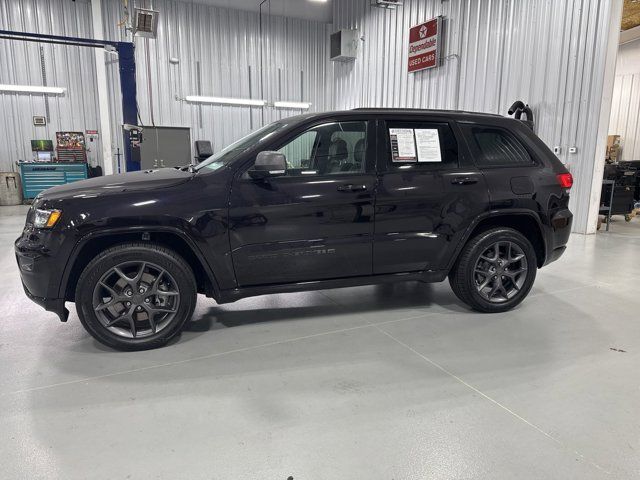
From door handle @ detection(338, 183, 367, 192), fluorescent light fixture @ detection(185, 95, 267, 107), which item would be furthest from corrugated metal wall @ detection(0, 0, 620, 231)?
door handle @ detection(338, 183, 367, 192)

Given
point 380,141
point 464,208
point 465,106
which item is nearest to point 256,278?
point 380,141

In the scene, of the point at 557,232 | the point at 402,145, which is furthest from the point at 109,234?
the point at 557,232

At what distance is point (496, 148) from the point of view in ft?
Answer: 11.1

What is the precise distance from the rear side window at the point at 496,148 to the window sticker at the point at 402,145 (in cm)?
49

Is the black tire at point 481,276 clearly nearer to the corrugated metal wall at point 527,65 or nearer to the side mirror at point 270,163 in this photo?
the side mirror at point 270,163

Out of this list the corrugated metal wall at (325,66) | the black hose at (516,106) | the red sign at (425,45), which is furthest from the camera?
the red sign at (425,45)

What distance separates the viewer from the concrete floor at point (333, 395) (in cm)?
178

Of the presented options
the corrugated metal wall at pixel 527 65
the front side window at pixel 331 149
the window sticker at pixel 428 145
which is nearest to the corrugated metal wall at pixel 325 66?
the corrugated metal wall at pixel 527 65

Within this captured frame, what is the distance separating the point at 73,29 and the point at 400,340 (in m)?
13.1

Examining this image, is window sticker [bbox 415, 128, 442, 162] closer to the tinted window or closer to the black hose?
the tinted window

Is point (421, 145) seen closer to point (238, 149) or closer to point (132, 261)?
point (238, 149)

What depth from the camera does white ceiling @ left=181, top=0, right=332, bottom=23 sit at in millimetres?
12914

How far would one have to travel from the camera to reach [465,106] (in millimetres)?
8992

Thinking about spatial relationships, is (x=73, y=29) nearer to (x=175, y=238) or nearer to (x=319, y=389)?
(x=175, y=238)
